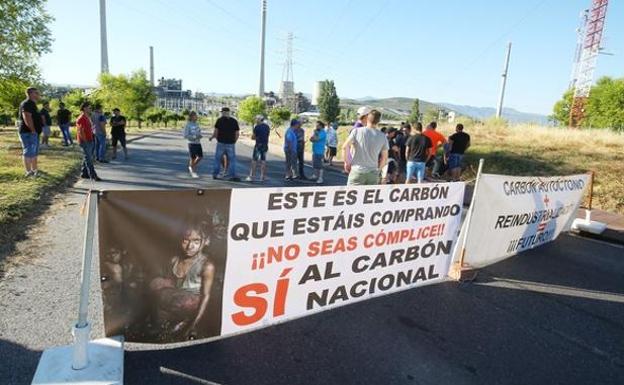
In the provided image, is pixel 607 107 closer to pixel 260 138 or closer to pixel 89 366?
pixel 260 138

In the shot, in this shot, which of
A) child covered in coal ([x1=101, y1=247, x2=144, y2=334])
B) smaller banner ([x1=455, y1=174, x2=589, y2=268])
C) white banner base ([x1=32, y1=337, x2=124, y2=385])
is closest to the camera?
white banner base ([x1=32, y1=337, x2=124, y2=385])

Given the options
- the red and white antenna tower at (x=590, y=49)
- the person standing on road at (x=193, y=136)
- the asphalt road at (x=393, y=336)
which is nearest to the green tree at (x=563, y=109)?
the red and white antenna tower at (x=590, y=49)

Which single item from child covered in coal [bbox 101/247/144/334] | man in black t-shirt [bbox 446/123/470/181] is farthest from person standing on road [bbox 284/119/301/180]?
child covered in coal [bbox 101/247/144/334]

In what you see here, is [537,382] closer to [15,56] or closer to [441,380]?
[441,380]

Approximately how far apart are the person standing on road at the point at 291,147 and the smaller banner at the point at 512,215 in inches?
257

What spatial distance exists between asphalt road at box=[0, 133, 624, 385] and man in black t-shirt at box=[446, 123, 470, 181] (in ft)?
21.8

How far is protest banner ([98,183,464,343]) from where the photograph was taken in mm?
2473

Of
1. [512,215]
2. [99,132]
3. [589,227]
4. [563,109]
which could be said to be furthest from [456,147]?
[563,109]

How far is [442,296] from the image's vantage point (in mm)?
4234

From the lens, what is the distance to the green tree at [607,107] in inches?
2228

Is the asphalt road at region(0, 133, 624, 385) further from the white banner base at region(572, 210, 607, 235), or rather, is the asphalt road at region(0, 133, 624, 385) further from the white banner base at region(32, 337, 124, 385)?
the white banner base at region(572, 210, 607, 235)

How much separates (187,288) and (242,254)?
1.44 ft

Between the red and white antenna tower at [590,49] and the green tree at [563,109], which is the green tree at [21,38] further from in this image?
the green tree at [563,109]

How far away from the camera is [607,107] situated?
59.0 metres
